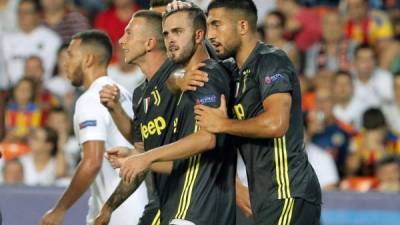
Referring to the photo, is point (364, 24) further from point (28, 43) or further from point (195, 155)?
point (195, 155)

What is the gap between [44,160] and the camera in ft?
40.4

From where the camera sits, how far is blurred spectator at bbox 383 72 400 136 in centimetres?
1257

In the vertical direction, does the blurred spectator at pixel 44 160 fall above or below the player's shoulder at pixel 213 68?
A: below

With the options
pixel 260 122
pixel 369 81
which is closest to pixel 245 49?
pixel 260 122

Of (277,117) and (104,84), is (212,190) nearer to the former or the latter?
(277,117)

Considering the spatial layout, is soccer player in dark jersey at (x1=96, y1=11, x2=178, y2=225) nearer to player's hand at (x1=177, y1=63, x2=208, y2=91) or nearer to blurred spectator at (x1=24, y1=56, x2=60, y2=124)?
player's hand at (x1=177, y1=63, x2=208, y2=91)

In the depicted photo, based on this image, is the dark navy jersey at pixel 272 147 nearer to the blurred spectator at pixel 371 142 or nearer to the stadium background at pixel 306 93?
the stadium background at pixel 306 93

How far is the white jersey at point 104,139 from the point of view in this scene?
322 inches

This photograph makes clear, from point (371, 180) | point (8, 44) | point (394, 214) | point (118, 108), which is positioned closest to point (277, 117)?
point (118, 108)

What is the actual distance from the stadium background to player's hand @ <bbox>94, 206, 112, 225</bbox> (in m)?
2.76

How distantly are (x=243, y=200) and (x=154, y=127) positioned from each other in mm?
692

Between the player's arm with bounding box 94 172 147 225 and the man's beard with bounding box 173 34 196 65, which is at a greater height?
the man's beard with bounding box 173 34 196 65

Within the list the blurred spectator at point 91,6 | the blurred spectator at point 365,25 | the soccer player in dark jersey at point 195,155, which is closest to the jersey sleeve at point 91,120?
the soccer player in dark jersey at point 195,155

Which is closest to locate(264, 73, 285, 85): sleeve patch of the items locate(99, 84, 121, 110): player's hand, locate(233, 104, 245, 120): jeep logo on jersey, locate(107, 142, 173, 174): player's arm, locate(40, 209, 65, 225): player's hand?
locate(233, 104, 245, 120): jeep logo on jersey
